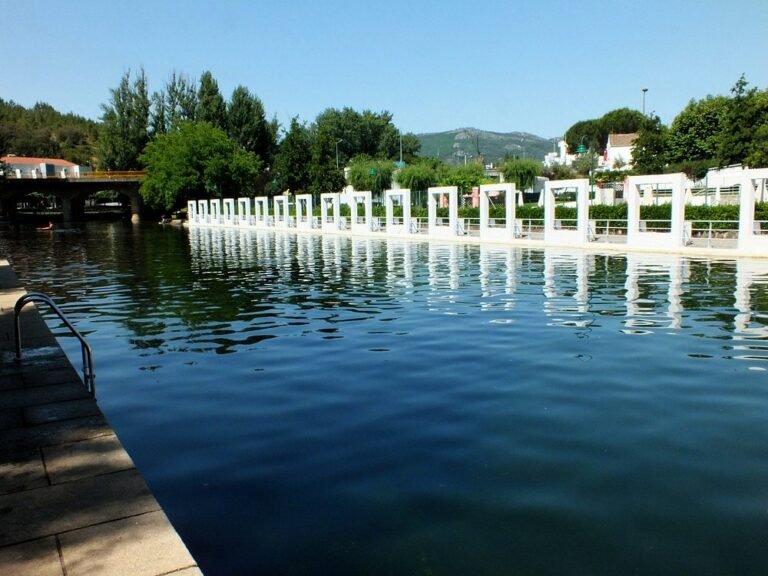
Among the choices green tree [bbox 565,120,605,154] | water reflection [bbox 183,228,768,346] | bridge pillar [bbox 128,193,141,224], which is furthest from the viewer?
green tree [bbox 565,120,605,154]

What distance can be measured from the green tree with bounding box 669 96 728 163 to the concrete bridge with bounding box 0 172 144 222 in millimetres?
68423

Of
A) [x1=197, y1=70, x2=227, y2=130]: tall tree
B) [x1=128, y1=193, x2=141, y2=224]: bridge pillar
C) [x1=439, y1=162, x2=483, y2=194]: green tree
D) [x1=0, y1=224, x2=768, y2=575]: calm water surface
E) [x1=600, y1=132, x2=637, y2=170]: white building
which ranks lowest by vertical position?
[x1=0, y1=224, x2=768, y2=575]: calm water surface

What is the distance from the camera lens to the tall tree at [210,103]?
307 ft

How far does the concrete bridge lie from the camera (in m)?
88.4

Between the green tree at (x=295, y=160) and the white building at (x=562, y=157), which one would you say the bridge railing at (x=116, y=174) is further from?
the white building at (x=562, y=157)

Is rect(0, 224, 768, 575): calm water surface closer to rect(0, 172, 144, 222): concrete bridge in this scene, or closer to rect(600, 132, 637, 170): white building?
rect(0, 172, 144, 222): concrete bridge

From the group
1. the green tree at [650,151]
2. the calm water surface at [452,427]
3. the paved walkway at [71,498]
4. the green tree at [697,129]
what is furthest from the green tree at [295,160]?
the paved walkway at [71,498]

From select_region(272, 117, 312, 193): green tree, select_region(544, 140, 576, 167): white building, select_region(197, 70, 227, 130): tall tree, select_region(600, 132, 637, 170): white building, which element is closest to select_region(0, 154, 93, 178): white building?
select_region(197, 70, 227, 130): tall tree

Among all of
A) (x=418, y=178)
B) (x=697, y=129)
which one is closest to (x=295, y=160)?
(x=418, y=178)

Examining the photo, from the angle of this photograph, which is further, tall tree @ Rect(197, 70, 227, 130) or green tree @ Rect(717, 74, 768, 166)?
tall tree @ Rect(197, 70, 227, 130)

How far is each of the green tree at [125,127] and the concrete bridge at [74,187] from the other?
4.54 metres

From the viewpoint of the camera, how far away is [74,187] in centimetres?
9200

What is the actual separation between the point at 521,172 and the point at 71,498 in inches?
3115

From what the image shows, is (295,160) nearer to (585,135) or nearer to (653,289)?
(653,289)
